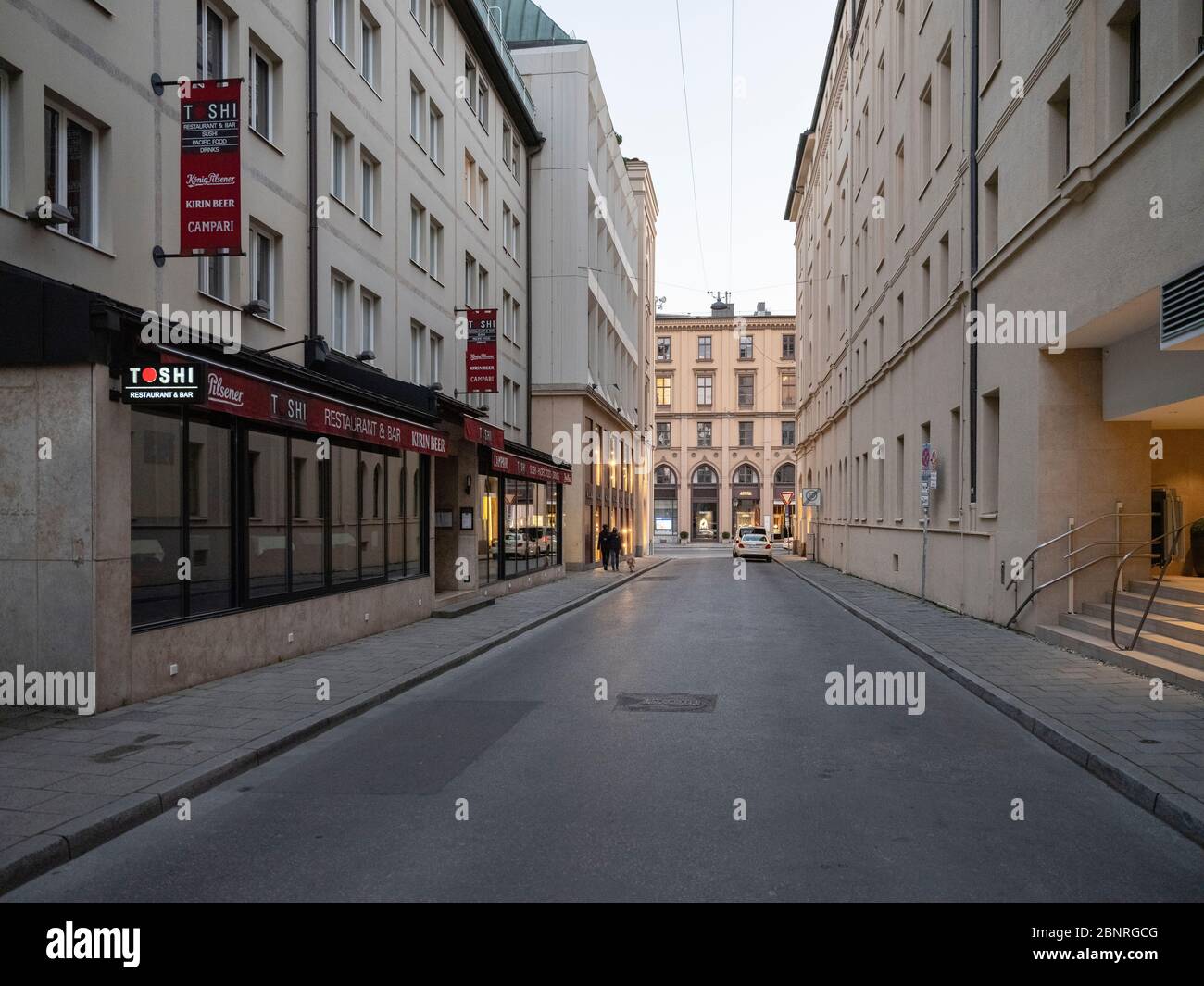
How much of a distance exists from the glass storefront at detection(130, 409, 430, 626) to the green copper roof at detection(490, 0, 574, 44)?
27.7m

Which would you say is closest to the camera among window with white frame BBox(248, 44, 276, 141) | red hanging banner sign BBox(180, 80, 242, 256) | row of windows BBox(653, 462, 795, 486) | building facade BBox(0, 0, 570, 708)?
building facade BBox(0, 0, 570, 708)

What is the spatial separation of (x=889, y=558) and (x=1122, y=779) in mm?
20133

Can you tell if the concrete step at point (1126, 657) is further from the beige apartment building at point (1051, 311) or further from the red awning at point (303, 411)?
the red awning at point (303, 411)

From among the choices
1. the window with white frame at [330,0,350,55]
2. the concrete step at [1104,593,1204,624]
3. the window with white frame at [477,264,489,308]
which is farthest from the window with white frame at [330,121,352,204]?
the concrete step at [1104,593,1204,624]

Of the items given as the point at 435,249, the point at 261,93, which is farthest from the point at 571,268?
the point at 261,93

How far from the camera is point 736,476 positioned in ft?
273

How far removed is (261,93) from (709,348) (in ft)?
232

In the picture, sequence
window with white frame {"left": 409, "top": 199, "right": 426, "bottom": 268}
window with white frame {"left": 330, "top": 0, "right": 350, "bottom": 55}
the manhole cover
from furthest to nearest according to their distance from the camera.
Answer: window with white frame {"left": 409, "top": 199, "right": 426, "bottom": 268}
window with white frame {"left": 330, "top": 0, "right": 350, "bottom": 55}
the manhole cover

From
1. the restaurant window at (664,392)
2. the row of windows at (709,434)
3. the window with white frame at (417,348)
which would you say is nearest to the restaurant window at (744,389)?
the row of windows at (709,434)

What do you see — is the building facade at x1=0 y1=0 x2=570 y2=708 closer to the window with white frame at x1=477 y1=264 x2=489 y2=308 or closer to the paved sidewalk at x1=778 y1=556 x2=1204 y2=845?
the window with white frame at x1=477 y1=264 x2=489 y2=308

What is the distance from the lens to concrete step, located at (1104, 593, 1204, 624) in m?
11.1

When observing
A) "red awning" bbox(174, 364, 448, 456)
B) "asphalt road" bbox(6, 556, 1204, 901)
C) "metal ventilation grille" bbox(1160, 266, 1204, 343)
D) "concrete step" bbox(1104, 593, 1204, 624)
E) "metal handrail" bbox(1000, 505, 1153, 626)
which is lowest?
"asphalt road" bbox(6, 556, 1204, 901)
